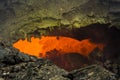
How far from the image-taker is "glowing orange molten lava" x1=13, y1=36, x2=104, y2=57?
13.7 metres

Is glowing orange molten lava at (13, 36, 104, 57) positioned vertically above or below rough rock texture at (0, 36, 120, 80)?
below

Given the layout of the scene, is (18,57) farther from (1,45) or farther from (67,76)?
(67,76)

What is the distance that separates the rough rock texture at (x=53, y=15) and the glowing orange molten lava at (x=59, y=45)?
19.2 inches

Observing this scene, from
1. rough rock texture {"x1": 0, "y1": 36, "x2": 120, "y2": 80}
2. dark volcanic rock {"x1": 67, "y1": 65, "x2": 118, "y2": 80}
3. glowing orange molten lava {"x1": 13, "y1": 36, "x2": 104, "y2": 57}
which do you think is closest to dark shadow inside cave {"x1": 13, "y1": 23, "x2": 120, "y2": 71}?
glowing orange molten lava {"x1": 13, "y1": 36, "x2": 104, "y2": 57}

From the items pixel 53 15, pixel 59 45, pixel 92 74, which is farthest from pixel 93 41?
pixel 92 74

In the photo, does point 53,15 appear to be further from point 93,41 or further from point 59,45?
point 93,41

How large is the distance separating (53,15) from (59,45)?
1.81 meters

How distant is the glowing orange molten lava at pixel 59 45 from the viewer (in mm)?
13719

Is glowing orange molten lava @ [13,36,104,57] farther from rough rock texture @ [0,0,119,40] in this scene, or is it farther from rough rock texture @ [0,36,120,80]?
rough rock texture @ [0,36,120,80]

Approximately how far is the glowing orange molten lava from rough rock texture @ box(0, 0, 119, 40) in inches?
19.2

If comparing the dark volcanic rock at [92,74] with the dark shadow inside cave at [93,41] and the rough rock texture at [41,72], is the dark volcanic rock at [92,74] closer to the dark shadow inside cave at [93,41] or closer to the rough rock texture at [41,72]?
the rough rock texture at [41,72]

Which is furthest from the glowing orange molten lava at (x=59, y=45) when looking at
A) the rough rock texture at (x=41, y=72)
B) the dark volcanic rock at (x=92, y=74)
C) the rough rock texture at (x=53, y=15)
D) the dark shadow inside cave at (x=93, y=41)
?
the dark volcanic rock at (x=92, y=74)

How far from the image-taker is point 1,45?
7.36 m

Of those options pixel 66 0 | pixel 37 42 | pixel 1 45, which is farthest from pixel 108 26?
pixel 1 45
